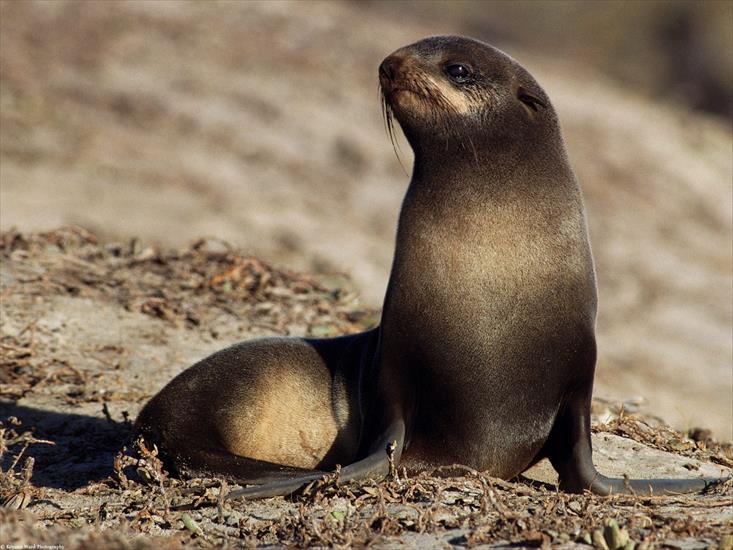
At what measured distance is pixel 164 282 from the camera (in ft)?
24.6

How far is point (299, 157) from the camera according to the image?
1411cm

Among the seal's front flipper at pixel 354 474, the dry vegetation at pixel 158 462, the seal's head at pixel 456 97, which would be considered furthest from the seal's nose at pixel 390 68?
the dry vegetation at pixel 158 462

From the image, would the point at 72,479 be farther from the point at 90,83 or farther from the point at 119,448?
the point at 90,83

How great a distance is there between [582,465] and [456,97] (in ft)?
4.90

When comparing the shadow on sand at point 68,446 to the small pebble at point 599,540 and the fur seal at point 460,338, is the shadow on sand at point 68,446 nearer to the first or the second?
the fur seal at point 460,338

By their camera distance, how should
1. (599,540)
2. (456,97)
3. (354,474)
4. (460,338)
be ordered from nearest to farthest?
1. (599,540)
2. (354,474)
3. (460,338)
4. (456,97)

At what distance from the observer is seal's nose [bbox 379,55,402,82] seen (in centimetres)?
455

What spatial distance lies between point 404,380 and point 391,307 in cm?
28

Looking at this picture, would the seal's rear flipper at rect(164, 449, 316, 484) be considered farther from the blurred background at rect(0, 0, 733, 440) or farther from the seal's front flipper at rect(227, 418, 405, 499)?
the blurred background at rect(0, 0, 733, 440)

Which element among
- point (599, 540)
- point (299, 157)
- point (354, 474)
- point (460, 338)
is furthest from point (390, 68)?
point (299, 157)

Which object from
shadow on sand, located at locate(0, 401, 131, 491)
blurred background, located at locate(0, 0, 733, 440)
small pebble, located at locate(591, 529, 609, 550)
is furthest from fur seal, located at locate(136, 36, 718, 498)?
blurred background, located at locate(0, 0, 733, 440)

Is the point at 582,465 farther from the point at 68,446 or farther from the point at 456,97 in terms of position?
the point at 68,446

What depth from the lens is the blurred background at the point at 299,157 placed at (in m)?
A: 11.0

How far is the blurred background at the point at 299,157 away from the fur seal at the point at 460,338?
12.0 ft
